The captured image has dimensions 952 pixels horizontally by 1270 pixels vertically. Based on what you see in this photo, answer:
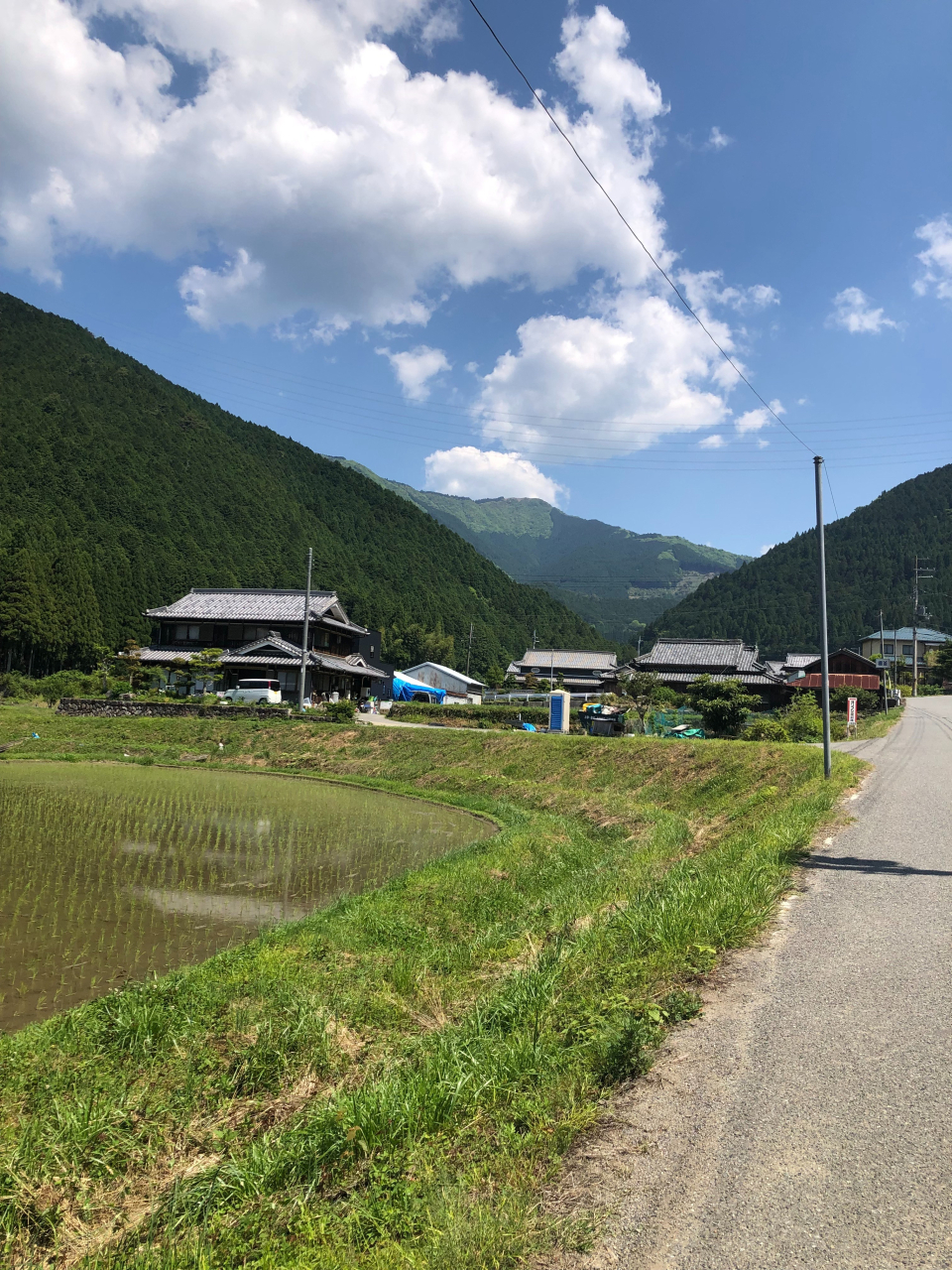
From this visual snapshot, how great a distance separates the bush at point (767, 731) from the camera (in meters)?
26.1

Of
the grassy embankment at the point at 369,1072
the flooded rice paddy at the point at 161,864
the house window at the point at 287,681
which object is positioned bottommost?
the flooded rice paddy at the point at 161,864

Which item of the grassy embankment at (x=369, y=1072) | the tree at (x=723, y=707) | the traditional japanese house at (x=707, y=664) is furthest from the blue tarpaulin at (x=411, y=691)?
the grassy embankment at (x=369, y=1072)

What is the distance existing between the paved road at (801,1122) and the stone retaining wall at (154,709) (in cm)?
3047

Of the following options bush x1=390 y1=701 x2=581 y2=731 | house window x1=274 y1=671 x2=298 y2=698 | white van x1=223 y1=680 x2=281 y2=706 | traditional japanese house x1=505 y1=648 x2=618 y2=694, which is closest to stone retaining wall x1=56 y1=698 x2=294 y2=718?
white van x1=223 y1=680 x2=281 y2=706

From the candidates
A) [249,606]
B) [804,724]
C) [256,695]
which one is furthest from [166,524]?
[804,724]

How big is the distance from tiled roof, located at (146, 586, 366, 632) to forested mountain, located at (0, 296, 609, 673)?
7207mm

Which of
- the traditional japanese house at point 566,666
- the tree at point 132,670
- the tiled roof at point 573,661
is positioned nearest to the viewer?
the tree at point 132,670

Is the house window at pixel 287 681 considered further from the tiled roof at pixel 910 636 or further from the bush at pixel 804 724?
the tiled roof at pixel 910 636

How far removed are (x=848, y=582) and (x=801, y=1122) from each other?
10922cm

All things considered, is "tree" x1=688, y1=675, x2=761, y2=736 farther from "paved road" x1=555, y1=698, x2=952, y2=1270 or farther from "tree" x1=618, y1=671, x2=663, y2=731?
"paved road" x1=555, y1=698, x2=952, y2=1270

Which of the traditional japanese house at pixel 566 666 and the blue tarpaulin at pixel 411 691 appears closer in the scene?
the blue tarpaulin at pixel 411 691

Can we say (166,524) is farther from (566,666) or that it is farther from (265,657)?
(566,666)

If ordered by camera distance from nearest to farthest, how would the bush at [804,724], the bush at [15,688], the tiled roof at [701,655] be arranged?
the bush at [804,724] → the bush at [15,688] → the tiled roof at [701,655]

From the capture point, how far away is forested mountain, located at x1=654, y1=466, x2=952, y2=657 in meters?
94.2
